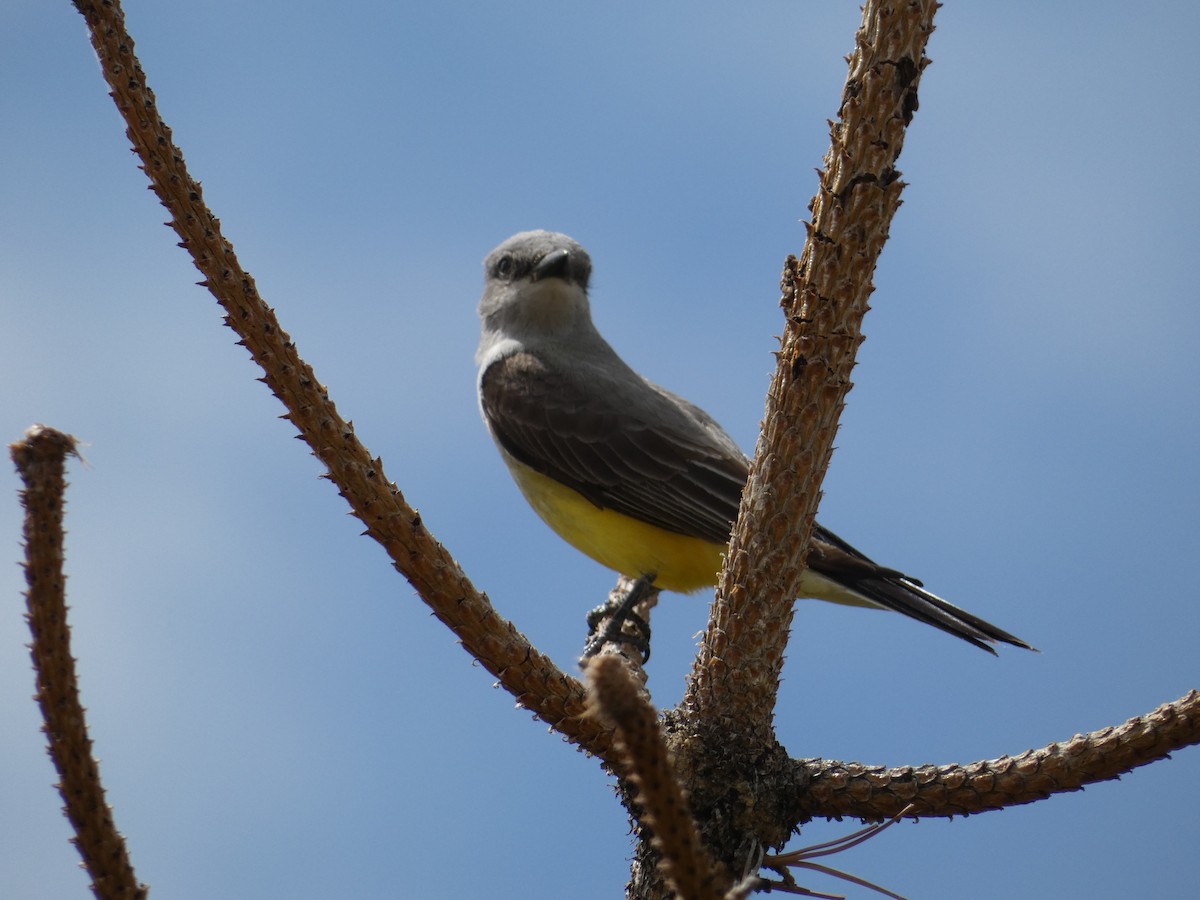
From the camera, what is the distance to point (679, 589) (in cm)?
626

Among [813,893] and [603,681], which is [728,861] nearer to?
[813,893]

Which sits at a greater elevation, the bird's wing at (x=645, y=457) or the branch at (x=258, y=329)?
the bird's wing at (x=645, y=457)

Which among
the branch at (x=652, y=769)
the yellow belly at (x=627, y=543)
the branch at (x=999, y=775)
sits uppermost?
the yellow belly at (x=627, y=543)

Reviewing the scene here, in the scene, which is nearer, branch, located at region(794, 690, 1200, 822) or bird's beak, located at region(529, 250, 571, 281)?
branch, located at region(794, 690, 1200, 822)

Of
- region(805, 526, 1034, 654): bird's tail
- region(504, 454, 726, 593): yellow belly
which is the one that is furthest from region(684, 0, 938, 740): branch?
region(504, 454, 726, 593): yellow belly

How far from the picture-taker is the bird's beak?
7.48m

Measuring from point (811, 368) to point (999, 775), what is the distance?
1.44 m

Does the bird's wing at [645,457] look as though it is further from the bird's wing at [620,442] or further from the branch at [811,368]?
the branch at [811,368]

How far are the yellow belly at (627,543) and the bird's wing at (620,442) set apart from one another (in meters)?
0.06

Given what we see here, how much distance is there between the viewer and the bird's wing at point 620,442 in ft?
19.9

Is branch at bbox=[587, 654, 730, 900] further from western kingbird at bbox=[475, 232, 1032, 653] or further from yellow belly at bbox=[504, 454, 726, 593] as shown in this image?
yellow belly at bbox=[504, 454, 726, 593]

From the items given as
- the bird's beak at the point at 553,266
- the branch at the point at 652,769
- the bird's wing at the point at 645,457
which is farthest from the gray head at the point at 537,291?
the branch at the point at 652,769

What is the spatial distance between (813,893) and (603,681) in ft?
6.39

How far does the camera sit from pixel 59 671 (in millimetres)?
2455
